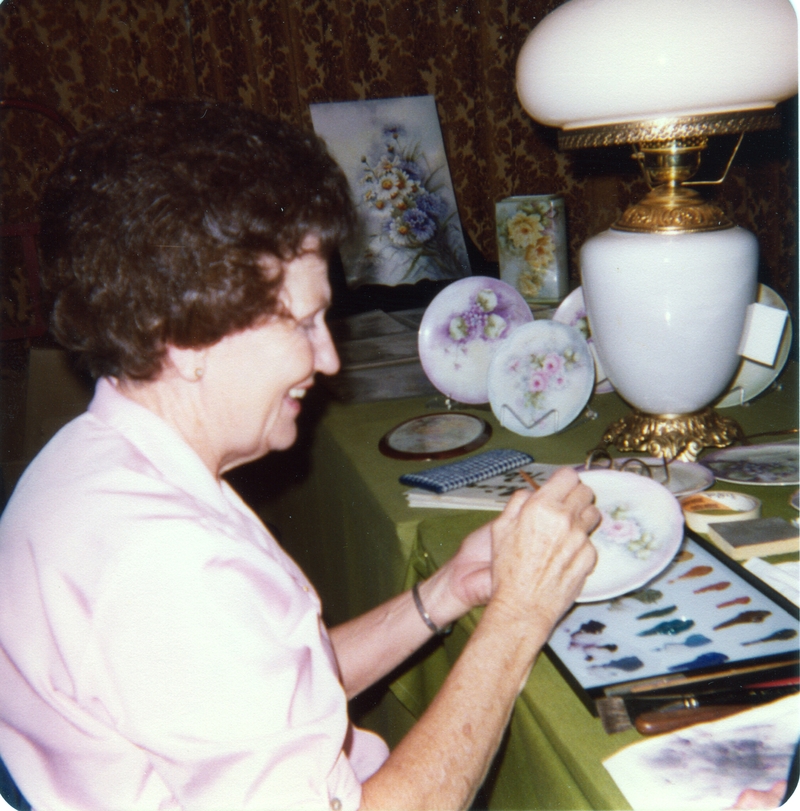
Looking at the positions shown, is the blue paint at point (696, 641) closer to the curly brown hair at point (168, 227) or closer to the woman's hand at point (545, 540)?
the woman's hand at point (545, 540)

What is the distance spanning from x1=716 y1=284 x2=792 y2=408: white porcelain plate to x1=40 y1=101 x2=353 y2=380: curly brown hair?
0.92m

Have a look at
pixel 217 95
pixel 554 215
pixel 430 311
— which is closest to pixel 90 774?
pixel 430 311

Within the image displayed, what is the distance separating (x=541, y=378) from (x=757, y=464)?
Answer: 379mm

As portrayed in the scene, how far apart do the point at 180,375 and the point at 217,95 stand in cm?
306

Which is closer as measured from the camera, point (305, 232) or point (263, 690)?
point (263, 690)

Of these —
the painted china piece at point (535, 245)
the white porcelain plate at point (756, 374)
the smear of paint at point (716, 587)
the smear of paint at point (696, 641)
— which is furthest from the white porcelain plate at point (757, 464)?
the painted china piece at point (535, 245)

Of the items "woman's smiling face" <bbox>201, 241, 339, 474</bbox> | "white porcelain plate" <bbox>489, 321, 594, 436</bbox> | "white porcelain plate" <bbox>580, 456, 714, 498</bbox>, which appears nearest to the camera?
"woman's smiling face" <bbox>201, 241, 339, 474</bbox>

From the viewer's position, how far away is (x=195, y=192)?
2.27 ft

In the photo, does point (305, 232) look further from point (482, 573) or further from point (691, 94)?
point (691, 94)

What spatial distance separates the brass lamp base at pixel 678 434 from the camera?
1.24 m

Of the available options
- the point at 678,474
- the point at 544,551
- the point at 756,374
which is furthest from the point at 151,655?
the point at 756,374

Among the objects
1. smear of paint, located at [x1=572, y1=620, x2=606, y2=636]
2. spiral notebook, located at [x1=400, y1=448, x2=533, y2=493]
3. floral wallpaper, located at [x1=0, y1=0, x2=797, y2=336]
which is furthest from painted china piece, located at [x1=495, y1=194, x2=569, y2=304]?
floral wallpaper, located at [x1=0, y1=0, x2=797, y2=336]

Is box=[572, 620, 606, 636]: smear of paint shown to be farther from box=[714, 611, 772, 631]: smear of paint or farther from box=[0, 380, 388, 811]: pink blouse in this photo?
box=[0, 380, 388, 811]: pink blouse

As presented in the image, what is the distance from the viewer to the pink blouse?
0.59m
